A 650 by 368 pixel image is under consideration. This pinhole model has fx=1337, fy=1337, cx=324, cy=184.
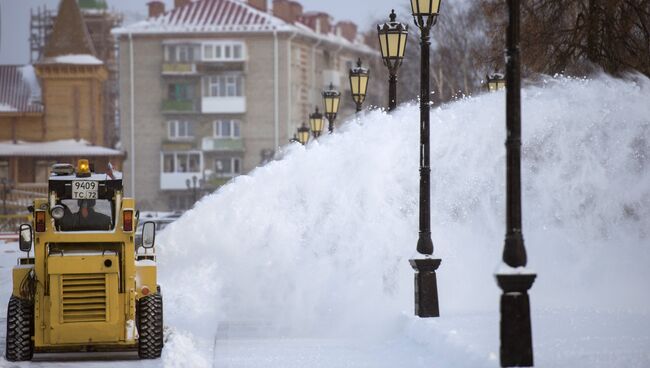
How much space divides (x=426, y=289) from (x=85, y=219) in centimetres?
452

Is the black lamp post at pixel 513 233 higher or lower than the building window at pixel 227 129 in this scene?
lower

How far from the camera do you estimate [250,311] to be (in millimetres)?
20344

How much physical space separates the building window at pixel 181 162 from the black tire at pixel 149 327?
247ft

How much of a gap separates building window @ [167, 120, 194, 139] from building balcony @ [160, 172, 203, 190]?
303cm

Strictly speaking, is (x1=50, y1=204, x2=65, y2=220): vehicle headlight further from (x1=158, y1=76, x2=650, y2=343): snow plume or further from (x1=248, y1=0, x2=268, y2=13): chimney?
(x1=248, y1=0, x2=268, y2=13): chimney

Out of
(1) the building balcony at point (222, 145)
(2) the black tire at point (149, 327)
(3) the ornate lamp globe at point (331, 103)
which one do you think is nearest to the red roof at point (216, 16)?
(1) the building balcony at point (222, 145)

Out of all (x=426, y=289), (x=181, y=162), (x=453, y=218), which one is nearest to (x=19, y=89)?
(x=181, y=162)

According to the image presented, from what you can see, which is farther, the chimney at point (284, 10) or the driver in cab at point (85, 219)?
the chimney at point (284, 10)

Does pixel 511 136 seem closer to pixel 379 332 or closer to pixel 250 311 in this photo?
pixel 379 332

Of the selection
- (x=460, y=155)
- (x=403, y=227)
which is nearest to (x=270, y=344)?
(x=403, y=227)

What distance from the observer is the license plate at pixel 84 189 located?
50.4 ft

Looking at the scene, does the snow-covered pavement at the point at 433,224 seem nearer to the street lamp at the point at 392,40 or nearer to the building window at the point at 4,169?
the street lamp at the point at 392,40

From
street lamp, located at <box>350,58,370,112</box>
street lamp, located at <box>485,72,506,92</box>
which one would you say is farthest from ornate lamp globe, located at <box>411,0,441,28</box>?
street lamp, located at <box>485,72,506,92</box>

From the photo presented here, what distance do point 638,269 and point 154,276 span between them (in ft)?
25.9
